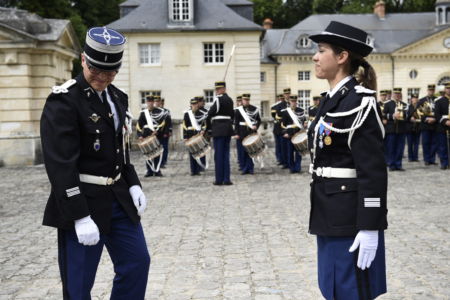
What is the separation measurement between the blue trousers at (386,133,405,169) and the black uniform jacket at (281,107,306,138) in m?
2.47

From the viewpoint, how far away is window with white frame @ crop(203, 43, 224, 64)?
37.7 meters

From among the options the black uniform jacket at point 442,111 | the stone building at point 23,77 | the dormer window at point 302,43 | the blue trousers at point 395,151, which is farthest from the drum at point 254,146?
the dormer window at point 302,43

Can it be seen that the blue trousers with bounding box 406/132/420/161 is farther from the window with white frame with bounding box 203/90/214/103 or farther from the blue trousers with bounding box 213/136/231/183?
the window with white frame with bounding box 203/90/214/103

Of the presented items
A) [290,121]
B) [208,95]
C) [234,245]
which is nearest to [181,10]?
[208,95]

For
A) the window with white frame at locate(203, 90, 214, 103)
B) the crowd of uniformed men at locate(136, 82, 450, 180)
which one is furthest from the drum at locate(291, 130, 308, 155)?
the window with white frame at locate(203, 90, 214, 103)

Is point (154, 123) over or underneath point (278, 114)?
underneath

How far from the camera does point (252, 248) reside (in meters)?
7.81

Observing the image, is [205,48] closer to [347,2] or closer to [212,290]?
[212,290]

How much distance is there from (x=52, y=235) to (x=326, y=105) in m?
→ 5.87

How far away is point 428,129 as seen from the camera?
18391 mm

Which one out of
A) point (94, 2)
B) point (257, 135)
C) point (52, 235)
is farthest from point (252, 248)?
point (94, 2)

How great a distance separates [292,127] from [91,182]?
13896 millimetres

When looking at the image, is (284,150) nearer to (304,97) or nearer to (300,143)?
(300,143)

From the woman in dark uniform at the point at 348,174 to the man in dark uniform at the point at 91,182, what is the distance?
4.00 feet
